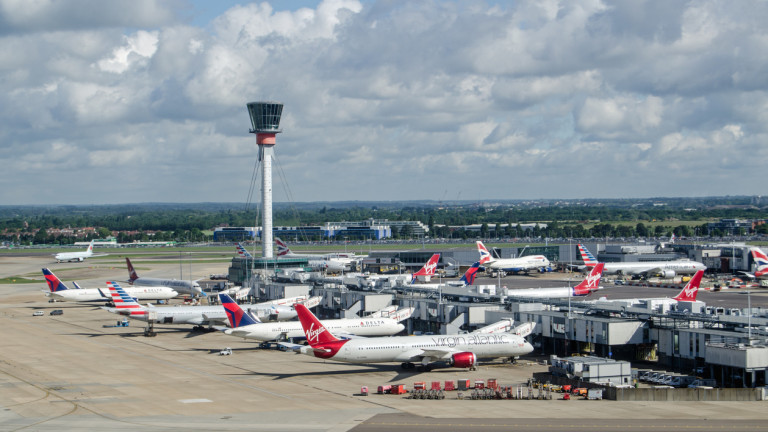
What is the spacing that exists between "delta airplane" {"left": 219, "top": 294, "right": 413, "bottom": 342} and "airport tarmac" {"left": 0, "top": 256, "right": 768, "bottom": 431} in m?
2.47

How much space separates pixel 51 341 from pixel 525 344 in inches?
2337

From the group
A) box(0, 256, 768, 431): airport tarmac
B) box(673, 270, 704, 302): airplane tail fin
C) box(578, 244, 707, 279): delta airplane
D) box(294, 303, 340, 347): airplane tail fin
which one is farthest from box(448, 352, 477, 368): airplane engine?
box(578, 244, 707, 279): delta airplane

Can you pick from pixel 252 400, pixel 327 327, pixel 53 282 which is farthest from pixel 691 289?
pixel 53 282

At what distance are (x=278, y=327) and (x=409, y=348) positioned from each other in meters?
20.7

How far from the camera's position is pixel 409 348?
262ft

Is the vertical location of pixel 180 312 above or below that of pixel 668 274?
above

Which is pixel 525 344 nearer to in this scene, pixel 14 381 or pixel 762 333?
pixel 762 333

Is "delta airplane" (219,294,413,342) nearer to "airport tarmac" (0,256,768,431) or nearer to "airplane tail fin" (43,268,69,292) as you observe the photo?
"airport tarmac" (0,256,768,431)

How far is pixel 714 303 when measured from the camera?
131625 millimetres

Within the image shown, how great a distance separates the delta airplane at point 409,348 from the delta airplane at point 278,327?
39.0ft

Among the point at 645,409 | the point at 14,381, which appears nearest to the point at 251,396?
the point at 14,381

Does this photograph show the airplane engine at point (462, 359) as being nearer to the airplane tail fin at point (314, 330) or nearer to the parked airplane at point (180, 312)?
the airplane tail fin at point (314, 330)

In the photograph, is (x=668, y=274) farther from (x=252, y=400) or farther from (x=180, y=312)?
(x=252, y=400)

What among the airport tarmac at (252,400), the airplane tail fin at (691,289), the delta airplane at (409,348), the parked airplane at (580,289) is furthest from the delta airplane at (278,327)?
the parked airplane at (580,289)
